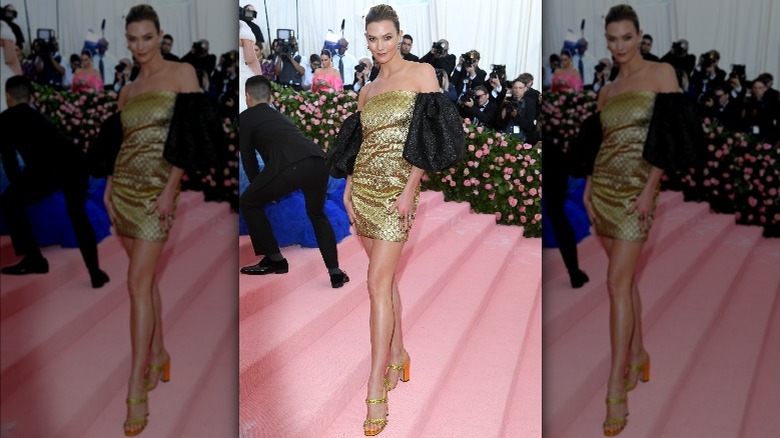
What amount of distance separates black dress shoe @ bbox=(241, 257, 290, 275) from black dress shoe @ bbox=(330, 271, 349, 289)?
0.56 feet

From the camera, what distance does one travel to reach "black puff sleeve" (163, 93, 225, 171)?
6.21 ft

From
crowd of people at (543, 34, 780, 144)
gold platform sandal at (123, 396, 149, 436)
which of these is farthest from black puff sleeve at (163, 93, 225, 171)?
crowd of people at (543, 34, 780, 144)

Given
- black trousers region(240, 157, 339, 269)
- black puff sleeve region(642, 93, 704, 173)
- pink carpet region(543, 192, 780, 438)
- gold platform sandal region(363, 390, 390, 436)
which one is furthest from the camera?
black trousers region(240, 157, 339, 269)

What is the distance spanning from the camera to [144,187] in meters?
1.89

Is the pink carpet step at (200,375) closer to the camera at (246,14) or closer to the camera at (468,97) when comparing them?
the camera at (246,14)

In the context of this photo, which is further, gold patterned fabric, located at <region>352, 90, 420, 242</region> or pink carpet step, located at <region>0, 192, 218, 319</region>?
gold patterned fabric, located at <region>352, 90, 420, 242</region>

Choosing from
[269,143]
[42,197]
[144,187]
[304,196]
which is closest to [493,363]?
[304,196]

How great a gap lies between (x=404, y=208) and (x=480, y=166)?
41 centimetres

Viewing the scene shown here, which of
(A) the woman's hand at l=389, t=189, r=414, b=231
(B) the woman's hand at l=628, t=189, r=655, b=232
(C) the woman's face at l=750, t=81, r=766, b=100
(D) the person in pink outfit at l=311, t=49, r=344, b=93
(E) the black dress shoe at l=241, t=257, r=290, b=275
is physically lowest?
(E) the black dress shoe at l=241, t=257, r=290, b=275

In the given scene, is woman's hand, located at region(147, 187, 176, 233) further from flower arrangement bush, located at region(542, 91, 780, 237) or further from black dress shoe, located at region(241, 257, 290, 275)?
flower arrangement bush, located at region(542, 91, 780, 237)

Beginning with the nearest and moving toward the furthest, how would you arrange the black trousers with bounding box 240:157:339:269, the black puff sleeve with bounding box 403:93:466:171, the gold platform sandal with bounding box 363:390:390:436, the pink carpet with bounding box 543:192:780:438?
the pink carpet with bounding box 543:192:780:438, the black puff sleeve with bounding box 403:93:466:171, the gold platform sandal with bounding box 363:390:390:436, the black trousers with bounding box 240:157:339:269

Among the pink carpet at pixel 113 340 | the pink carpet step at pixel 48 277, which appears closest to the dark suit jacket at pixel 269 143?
the pink carpet at pixel 113 340

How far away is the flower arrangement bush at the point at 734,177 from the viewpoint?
1759mm

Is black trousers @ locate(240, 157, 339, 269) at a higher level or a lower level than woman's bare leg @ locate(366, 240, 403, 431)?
higher
